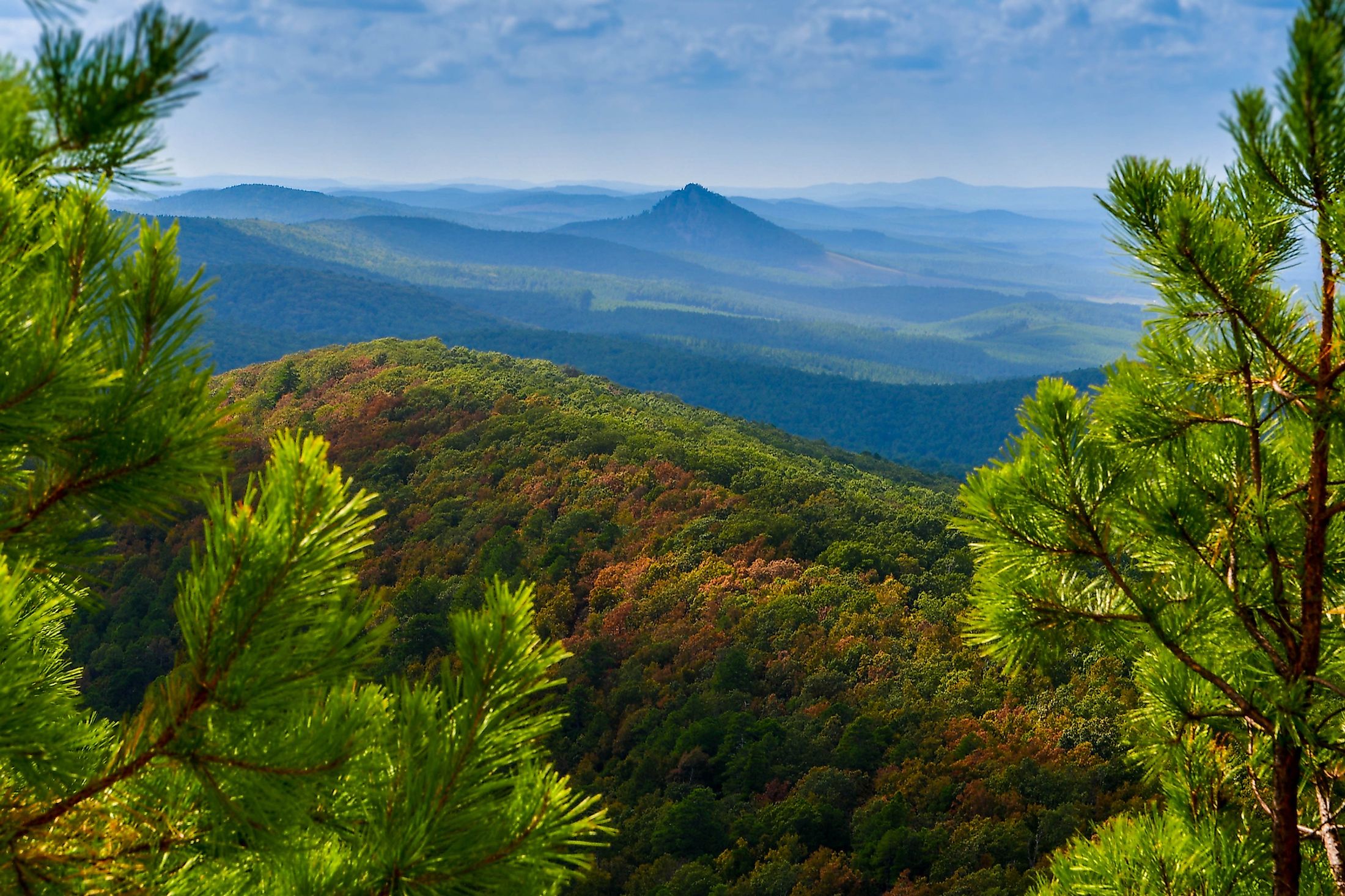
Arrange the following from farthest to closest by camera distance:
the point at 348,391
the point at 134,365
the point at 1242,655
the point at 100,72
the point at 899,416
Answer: the point at 899,416 → the point at 348,391 → the point at 1242,655 → the point at 134,365 → the point at 100,72

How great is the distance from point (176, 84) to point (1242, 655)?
2.98m

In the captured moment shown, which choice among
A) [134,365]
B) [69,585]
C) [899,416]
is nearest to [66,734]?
[69,585]

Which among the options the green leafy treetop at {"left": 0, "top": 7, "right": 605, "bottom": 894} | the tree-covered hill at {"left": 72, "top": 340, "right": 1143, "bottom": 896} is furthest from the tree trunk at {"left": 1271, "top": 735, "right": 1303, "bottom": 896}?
the tree-covered hill at {"left": 72, "top": 340, "right": 1143, "bottom": 896}

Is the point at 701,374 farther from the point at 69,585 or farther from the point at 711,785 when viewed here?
the point at 69,585

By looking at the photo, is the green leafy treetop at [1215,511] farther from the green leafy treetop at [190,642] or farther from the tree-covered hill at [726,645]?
the tree-covered hill at [726,645]

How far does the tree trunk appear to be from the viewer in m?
2.62

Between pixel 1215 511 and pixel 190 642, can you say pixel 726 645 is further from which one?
pixel 190 642

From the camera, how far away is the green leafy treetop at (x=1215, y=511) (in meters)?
2.46

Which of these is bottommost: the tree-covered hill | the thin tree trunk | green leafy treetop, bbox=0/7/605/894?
the tree-covered hill

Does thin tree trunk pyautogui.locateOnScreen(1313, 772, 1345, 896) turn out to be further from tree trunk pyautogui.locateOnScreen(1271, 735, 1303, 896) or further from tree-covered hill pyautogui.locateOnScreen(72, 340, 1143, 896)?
tree-covered hill pyautogui.locateOnScreen(72, 340, 1143, 896)

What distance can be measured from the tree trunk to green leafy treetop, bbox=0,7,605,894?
2048 millimetres

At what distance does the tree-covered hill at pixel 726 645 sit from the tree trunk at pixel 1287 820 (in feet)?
9.53

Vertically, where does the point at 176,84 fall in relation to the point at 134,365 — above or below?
above

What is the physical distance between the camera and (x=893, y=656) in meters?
20.0
